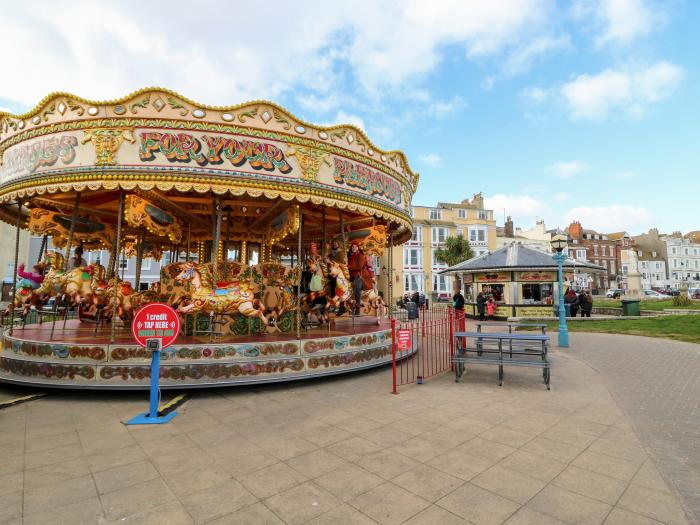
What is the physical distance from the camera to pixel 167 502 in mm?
3045

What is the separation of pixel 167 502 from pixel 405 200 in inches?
345

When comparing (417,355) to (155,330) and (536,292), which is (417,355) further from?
(536,292)

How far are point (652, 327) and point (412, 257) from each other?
25.9m

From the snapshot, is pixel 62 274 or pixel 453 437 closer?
pixel 453 437

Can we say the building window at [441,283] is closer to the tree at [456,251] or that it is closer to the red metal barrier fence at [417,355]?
the tree at [456,251]

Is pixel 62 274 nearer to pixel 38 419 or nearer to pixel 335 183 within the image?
pixel 38 419

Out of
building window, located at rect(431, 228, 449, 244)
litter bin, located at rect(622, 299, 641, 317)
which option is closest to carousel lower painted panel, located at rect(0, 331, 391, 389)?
litter bin, located at rect(622, 299, 641, 317)

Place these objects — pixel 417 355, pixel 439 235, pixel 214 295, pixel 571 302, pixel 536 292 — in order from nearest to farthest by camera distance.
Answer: pixel 214 295, pixel 417 355, pixel 571 302, pixel 536 292, pixel 439 235

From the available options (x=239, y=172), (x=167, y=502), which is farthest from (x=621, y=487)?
(x=239, y=172)

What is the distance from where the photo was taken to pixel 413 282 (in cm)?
4038

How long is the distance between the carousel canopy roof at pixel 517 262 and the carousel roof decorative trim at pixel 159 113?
56.7ft

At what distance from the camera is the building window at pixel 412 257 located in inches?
1585

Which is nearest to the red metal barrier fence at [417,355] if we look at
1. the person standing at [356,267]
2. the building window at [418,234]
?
the person standing at [356,267]

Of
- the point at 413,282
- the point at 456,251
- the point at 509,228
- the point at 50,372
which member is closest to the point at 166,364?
the point at 50,372
